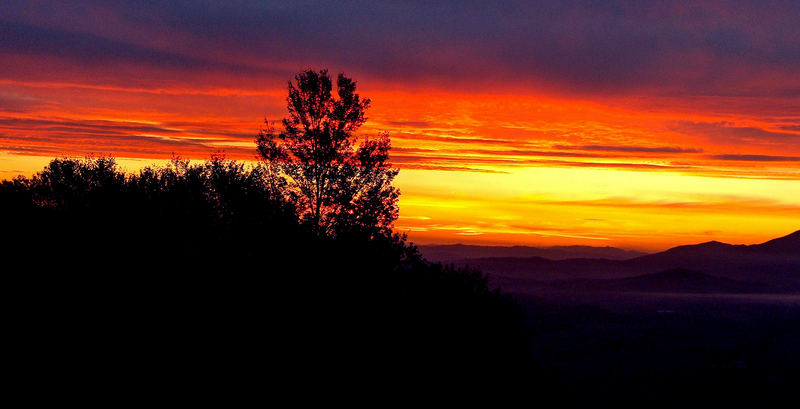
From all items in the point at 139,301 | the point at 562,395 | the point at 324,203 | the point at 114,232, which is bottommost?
the point at 562,395

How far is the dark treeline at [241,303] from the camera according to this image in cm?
2870

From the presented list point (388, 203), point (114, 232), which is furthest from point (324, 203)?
point (114, 232)

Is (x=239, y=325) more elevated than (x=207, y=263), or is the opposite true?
(x=207, y=263)

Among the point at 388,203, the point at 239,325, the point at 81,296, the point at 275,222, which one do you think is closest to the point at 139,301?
the point at 81,296

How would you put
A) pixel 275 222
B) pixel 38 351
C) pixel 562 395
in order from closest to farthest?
pixel 38 351 < pixel 562 395 < pixel 275 222

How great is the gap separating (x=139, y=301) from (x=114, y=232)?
8.81 meters

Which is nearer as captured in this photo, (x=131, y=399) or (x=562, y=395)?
(x=131, y=399)

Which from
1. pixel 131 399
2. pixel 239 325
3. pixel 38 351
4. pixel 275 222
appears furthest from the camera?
pixel 275 222

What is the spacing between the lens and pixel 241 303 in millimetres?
31078

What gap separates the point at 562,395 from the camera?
38781 millimetres

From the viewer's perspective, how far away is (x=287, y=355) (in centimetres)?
2916

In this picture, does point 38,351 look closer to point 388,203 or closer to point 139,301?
point 139,301

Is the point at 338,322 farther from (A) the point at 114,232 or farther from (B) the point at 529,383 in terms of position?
(A) the point at 114,232

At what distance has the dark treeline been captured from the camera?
2870 cm
